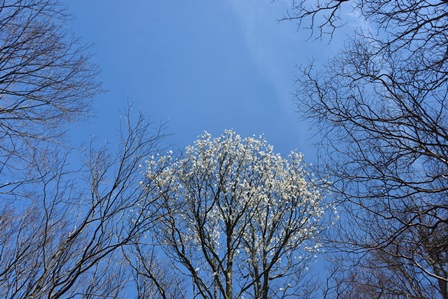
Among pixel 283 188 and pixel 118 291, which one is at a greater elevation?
pixel 283 188

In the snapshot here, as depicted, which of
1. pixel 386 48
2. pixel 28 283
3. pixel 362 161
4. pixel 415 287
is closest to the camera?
pixel 386 48

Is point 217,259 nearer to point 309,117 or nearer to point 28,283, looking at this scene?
point 28,283

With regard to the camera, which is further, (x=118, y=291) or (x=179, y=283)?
(x=179, y=283)

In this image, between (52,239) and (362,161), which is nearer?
(362,161)

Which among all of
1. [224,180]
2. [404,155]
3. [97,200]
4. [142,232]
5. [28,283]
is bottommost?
[28,283]

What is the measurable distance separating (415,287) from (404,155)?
558cm

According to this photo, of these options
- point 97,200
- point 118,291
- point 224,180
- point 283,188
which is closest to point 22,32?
point 97,200

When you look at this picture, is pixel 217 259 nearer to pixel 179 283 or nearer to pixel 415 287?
pixel 179 283

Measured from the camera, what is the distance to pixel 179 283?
11.1m

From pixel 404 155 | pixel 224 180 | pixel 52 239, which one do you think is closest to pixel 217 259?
pixel 224 180

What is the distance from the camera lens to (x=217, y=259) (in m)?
8.96

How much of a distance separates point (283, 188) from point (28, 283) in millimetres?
8151

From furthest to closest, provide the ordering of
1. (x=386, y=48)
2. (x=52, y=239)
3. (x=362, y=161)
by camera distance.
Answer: (x=52, y=239), (x=362, y=161), (x=386, y=48)

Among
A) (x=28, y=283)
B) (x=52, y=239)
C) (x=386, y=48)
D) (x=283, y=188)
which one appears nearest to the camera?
(x=386, y=48)
